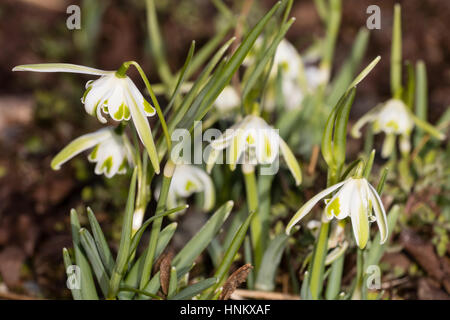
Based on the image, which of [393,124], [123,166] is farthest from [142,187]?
[393,124]

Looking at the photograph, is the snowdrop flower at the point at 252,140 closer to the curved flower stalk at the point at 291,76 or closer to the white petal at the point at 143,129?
the white petal at the point at 143,129

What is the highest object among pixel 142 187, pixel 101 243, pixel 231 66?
pixel 231 66

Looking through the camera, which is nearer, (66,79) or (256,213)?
(256,213)

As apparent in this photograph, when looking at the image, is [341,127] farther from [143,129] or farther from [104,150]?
[104,150]

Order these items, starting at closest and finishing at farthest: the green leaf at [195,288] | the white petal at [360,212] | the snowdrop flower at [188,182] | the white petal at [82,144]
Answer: the white petal at [360,212], the green leaf at [195,288], the white petal at [82,144], the snowdrop flower at [188,182]

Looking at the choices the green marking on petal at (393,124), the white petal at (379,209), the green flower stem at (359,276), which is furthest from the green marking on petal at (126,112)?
the green marking on petal at (393,124)
